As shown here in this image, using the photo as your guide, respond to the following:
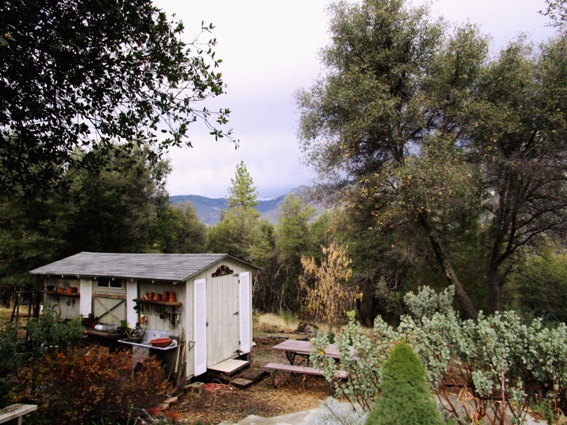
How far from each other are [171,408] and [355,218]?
6.08 meters

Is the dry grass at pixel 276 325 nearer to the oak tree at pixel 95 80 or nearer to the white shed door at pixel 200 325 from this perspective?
the white shed door at pixel 200 325

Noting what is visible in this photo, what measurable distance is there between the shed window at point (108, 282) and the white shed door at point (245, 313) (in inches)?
107

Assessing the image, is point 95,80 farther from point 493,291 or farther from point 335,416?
point 493,291

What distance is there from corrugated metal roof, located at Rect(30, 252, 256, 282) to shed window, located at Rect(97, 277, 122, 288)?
7.4 inches

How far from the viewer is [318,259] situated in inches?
664

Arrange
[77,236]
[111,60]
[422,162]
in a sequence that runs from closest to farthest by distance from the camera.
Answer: [111,60], [422,162], [77,236]

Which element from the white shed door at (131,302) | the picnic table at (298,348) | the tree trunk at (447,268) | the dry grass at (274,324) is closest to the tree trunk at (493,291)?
the tree trunk at (447,268)

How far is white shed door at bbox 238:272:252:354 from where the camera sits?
27.2 ft

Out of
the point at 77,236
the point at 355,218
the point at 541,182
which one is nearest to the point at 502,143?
the point at 541,182

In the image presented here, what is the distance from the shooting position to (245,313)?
852 centimetres

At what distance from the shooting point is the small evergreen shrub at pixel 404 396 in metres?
2.56

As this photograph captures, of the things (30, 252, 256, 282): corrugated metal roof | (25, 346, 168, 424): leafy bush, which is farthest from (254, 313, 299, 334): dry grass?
(25, 346, 168, 424): leafy bush

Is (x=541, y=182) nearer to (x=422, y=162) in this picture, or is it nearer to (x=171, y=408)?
(x=422, y=162)

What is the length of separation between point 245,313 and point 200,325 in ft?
5.44
